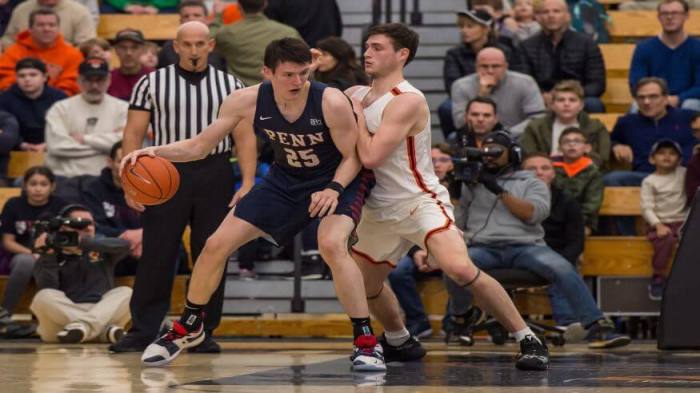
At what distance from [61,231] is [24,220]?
77 centimetres

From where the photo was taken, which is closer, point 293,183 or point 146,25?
point 293,183

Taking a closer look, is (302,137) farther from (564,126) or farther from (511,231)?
(564,126)

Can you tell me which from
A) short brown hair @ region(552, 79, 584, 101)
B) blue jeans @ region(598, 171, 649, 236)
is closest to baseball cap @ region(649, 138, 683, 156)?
blue jeans @ region(598, 171, 649, 236)

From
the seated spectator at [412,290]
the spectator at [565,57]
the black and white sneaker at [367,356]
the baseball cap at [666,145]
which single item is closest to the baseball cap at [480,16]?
the spectator at [565,57]

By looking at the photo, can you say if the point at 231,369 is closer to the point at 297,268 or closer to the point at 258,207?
the point at 258,207

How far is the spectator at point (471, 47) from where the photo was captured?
12.4 m

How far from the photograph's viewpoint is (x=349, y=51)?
10.7 m

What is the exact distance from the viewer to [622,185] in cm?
1139

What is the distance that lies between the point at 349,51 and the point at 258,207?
3.73 m

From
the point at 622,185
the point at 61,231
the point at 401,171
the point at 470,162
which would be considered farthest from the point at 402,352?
the point at 622,185

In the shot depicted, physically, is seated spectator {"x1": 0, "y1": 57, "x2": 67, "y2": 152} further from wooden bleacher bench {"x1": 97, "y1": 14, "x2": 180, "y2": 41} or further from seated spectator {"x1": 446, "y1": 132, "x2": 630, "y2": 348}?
seated spectator {"x1": 446, "y1": 132, "x2": 630, "y2": 348}

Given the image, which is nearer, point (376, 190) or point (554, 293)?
point (376, 190)

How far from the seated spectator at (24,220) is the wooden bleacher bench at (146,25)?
360 cm

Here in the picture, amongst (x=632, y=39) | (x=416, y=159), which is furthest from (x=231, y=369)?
(x=632, y=39)
